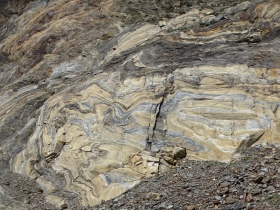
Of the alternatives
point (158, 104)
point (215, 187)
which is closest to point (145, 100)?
point (158, 104)

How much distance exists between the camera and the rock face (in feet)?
41.7

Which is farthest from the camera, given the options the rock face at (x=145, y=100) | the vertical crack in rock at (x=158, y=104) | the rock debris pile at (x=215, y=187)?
the vertical crack in rock at (x=158, y=104)

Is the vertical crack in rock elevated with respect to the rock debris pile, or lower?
elevated

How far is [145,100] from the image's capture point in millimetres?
14195

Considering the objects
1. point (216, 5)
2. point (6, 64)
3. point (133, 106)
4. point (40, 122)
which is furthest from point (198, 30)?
point (6, 64)

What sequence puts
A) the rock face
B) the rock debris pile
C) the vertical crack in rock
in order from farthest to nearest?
the vertical crack in rock → the rock face → the rock debris pile

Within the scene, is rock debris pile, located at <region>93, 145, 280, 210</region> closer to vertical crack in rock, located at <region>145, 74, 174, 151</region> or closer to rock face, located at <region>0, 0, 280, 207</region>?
rock face, located at <region>0, 0, 280, 207</region>

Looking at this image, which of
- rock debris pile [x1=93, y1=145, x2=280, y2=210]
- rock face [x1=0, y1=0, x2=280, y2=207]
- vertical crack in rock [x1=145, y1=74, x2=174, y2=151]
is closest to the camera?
rock debris pile [x1=93, y1=145, x2=280, y2=210]

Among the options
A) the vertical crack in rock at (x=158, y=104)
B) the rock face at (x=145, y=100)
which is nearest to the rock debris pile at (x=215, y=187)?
the rock face at (x=145, y=100)

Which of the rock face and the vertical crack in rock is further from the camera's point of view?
the vertical crack in rock

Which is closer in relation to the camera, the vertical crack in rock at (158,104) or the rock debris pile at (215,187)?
the rock debris pile at (215,187)

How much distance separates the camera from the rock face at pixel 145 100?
41.7 ft

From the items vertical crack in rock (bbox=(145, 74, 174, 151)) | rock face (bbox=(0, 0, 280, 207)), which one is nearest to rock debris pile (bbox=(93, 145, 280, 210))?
rock face (bbox=(0, 0, 280, 207))

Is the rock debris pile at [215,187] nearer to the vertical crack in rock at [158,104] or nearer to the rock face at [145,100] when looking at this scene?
the rock face at [145,100]
